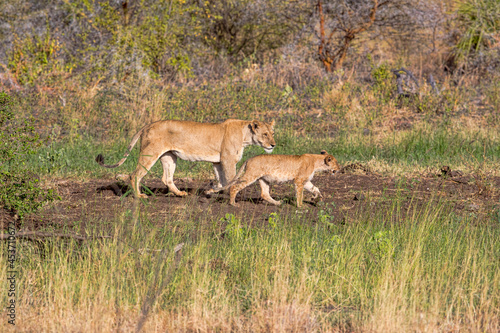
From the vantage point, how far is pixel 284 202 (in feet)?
26.1

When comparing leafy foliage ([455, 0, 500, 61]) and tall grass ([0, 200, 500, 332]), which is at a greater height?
leafy foliage ([455, 0, 500, 61])

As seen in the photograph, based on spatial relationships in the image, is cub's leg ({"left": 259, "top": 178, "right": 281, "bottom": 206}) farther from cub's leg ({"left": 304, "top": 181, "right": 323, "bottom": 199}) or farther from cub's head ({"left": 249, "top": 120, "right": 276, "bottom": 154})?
cub's head ({"left": 249, "top": 120, "right": 276, "bottom": 154})

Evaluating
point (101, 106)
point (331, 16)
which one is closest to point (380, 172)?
point (101, 106)

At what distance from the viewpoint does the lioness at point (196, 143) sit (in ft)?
26.4

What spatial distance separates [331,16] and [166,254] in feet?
53.2

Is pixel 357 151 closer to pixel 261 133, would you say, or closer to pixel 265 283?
pixel 261 133

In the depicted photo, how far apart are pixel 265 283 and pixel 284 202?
3416 mm

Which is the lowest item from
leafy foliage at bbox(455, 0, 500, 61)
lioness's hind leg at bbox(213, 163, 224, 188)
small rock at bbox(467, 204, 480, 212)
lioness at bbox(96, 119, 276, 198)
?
small rock at bbox(467, 204, 480, 212)

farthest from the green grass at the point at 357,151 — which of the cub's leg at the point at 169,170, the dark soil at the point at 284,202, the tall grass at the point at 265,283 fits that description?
the tall grass at the point at 265,283

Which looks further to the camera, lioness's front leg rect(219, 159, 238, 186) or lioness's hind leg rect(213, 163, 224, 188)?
lioness's hind leg rect(213, 163, 224, 188)

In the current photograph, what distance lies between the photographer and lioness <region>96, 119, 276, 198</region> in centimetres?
805

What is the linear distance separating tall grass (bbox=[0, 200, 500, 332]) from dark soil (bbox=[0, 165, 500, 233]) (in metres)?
0.75

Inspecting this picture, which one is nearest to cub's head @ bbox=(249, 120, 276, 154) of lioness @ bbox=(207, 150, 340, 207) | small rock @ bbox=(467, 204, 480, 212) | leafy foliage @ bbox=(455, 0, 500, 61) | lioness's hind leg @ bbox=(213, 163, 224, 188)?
lioness's hind leg @ bbox=(213, 163, 224, 188)

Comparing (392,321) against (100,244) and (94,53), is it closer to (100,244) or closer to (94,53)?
(100,244)
